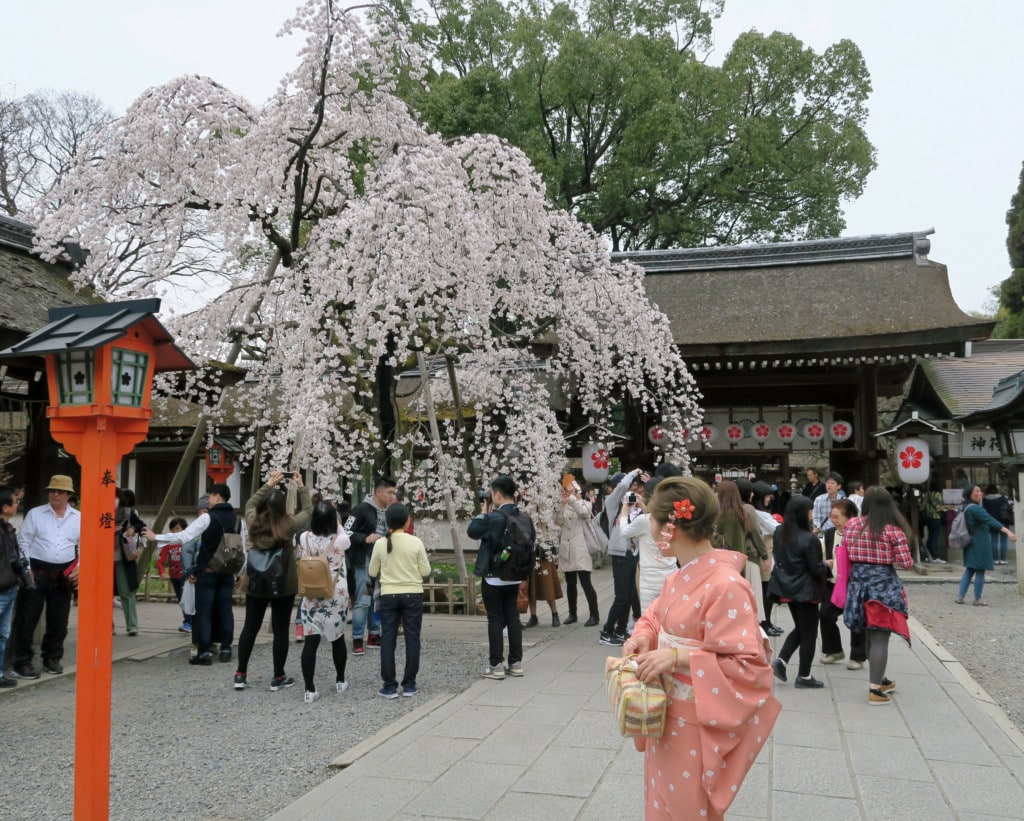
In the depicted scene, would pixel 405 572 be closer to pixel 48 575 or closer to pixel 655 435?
pixel 48 575

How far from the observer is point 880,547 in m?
6.03

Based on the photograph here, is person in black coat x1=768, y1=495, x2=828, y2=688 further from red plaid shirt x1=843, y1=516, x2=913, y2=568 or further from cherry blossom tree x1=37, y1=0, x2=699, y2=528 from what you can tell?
cherry blossom tree x1=37, y1=0, x2=699, y2=528

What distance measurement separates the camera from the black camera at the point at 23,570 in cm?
664

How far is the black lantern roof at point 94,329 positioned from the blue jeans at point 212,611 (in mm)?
3747

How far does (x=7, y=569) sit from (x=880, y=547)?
683 centimetres

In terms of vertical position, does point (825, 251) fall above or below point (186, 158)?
above

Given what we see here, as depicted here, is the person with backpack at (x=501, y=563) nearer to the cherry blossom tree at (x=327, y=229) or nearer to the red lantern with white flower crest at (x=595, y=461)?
the cherry blossom tree at (x=327, y=229)

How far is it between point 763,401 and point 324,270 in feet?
38.2

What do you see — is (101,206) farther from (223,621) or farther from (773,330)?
(773,330)

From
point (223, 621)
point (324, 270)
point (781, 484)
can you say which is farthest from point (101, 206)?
point (781, 484)

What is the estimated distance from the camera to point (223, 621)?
786 centimetres

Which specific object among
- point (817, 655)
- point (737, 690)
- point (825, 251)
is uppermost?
point (825, 251)

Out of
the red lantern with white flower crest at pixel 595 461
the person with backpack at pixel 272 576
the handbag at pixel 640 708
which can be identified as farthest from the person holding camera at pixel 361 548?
the red lantern with white flower crest at pixel 595 461

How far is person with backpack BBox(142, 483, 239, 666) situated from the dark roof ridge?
43.4ft
